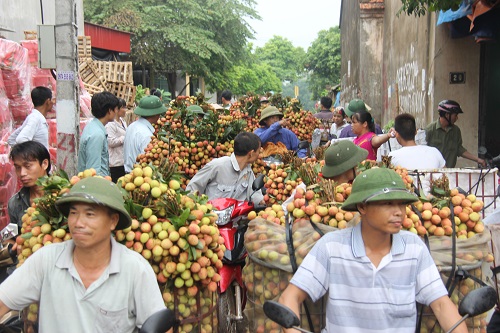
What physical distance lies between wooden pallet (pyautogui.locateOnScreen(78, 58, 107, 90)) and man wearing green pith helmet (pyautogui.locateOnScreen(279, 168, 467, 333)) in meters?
14.8

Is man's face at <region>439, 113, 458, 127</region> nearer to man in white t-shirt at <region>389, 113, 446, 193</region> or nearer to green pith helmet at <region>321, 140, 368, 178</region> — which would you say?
man in white t-shirt at <region>389, 113, 446, 193</region>

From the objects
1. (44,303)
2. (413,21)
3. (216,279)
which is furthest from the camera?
(413,21)

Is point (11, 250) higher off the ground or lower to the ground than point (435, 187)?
lower

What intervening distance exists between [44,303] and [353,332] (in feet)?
5.11

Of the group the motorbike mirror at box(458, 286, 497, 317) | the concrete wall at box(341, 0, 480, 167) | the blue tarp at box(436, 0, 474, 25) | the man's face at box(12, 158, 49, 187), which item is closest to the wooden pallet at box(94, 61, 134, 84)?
the concrete wall at box(341, 0, 480, 167)

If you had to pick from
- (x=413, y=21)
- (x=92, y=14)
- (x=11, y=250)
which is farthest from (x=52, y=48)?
(x=92, y=14)

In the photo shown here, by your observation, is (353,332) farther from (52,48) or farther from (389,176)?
(52,48)

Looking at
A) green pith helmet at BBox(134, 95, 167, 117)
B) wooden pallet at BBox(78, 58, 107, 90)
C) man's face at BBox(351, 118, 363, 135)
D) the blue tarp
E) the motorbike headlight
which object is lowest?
the motorbike headlight

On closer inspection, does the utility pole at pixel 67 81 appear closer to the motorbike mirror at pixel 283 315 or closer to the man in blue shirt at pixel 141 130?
the man in blue shirt at pixel 141 130

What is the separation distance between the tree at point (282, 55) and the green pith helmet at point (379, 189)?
11135 cm

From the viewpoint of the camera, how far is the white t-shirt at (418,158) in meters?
6.88

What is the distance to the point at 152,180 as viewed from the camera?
4336 mm

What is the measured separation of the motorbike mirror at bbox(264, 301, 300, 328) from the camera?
123 inches

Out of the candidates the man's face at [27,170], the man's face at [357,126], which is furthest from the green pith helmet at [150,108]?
the man's face at [27,170]
